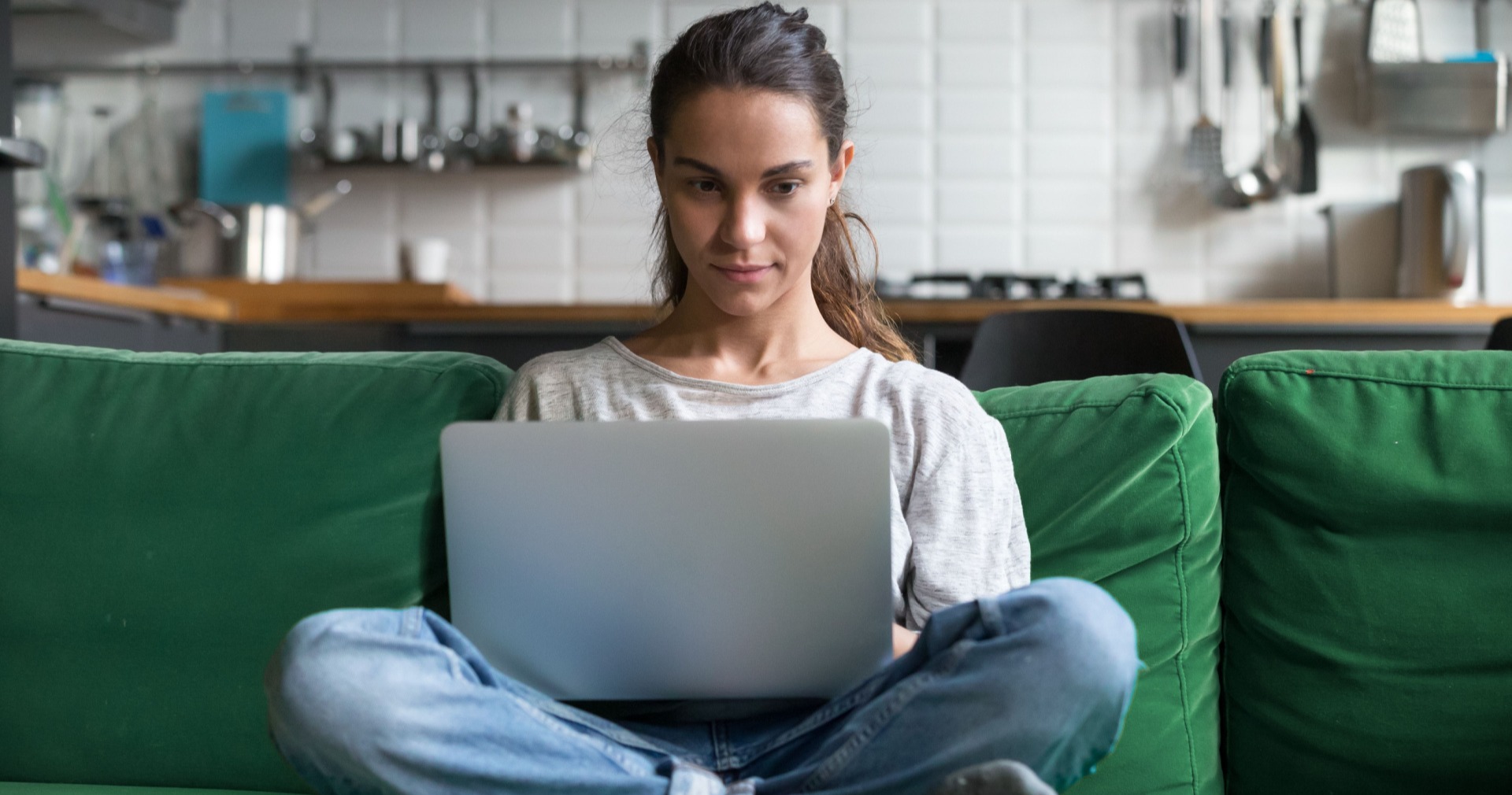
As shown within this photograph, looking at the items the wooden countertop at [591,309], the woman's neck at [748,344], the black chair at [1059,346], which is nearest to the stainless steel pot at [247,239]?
the wooden countertop at [591,309]

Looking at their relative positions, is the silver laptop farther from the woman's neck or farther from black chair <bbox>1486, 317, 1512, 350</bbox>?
black chair <bbox>1486, 317, 1512, 350</bbox>

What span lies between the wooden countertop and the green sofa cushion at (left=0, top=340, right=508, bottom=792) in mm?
1535

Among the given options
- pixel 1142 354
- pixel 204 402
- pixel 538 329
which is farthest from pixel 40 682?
pixel 538 329

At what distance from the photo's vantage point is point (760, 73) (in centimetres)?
131

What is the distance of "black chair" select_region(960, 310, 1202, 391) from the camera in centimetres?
205

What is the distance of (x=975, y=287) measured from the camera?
10.9 feet

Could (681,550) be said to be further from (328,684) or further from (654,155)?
(654,155)

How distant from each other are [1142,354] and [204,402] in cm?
132

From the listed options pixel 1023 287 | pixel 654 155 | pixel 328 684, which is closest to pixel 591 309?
pixel 1023 287

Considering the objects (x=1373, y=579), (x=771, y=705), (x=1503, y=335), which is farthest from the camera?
(x=1503, y=335)

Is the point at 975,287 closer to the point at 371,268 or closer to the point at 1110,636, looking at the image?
the point at 371,268

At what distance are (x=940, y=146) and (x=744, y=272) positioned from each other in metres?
2.59

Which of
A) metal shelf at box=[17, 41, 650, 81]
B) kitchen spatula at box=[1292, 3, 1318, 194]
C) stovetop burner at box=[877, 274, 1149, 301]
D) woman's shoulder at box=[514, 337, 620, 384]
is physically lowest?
woman's shoulder at box=[514, 337, 620, 384]

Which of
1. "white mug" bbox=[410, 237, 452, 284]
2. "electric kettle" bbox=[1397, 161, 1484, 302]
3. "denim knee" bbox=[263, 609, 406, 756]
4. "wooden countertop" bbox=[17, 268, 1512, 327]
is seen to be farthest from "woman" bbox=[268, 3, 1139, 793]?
"electric kettle" bbox=[1397, 161, 1484, 302]
